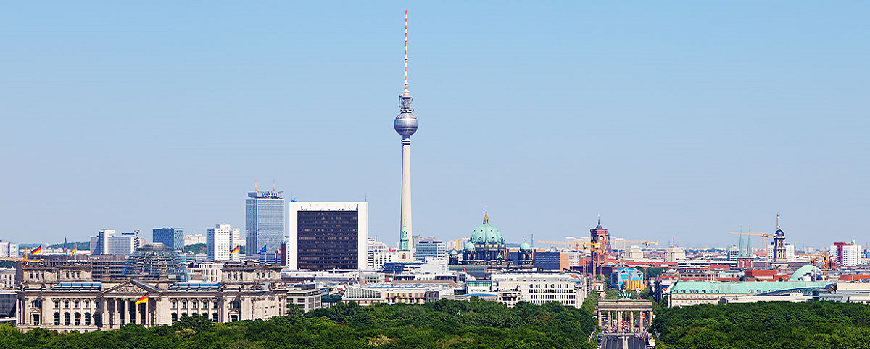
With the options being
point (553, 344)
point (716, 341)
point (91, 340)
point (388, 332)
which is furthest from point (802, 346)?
point (91, 340)

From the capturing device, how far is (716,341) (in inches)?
7554

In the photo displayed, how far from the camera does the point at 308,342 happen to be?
614 ft

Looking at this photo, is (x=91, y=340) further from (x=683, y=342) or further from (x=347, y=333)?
(x=683, y=342)

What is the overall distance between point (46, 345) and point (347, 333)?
3293 centimetres

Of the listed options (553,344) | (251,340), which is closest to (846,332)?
(553,344)

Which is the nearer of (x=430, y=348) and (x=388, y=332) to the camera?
(x=430, y=348)

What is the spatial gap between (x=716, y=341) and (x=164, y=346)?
57.5m

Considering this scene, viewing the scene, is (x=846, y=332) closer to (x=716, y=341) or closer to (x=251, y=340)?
(x=716, y=341)

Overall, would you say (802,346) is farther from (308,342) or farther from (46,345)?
(46,345)

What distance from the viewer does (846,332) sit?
196375mm

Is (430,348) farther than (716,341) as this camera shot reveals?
No

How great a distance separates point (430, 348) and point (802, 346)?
37.0m

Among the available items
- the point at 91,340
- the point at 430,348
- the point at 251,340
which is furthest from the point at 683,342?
the point at 91,340

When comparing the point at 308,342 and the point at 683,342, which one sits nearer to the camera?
the point at 308,342
